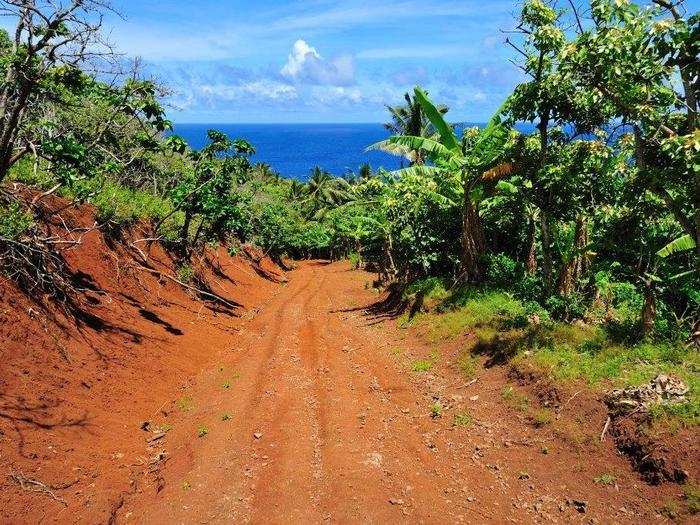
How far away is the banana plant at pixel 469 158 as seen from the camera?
14391mm

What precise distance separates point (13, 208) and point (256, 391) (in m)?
6.55

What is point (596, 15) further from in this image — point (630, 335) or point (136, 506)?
point (136, 506)

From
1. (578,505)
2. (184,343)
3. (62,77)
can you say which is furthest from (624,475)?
(62,77)

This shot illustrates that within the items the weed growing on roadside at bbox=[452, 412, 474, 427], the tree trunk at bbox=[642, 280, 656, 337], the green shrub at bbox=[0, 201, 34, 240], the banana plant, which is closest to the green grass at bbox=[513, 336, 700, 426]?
the tree trunk at bbox=[642, 280, 656, 337]

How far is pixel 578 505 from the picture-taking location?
737 cm

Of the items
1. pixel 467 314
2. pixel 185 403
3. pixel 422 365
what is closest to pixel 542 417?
pixel 422 365

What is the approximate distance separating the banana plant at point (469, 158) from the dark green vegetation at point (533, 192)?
70 millimetres

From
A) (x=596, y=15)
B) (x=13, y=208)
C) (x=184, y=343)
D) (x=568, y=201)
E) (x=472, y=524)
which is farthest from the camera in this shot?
(x=184, y=343)

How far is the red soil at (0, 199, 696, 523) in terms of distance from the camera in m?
7.30

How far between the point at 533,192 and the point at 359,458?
28.5ft

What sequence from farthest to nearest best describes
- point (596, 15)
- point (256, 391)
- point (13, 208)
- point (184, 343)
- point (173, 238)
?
point (173, 238)
point (184, 343)
point (256, 391)
point (13, 208)
point (596, 15)

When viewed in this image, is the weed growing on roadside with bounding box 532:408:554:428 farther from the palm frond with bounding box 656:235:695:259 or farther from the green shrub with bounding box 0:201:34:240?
the green shrub with bounding box 0:201:34:240

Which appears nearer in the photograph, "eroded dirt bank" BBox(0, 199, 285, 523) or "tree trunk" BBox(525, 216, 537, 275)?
"eroded dirt bank" BBox(0, 199, 285, 523)

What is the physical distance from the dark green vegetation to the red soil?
1343 mm
